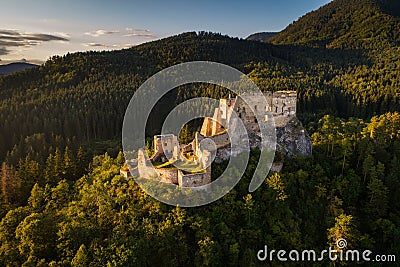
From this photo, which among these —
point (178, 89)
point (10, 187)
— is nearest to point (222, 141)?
point (10, 187)

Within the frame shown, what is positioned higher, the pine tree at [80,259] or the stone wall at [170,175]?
the stone wall at [170,175]

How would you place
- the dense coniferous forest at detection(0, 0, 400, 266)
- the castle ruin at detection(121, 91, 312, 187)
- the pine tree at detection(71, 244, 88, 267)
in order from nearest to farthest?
the pine tree at detection(71, 244, 88, 267), the dense coniferous forest at detection(0, 0, 400, 266), the castle ruin at detection(121, 91, 312, 187)

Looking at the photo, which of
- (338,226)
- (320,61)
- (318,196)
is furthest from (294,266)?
(320,61)

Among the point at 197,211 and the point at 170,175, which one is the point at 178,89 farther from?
the point at 197,211

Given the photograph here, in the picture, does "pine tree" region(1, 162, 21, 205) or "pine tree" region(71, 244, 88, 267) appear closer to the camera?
"pine tree" region(71, 244, 88, 267)

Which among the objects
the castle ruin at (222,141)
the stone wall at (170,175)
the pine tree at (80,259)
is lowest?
the pine tree at (80,259)

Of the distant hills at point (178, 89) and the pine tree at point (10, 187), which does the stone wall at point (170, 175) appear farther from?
the distant hills at point (178, 89)

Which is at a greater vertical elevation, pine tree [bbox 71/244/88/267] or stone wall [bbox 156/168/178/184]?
stone wall [bbox 156/168/178/184]

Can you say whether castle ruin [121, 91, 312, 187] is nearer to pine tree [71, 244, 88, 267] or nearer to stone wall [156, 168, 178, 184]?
stone wall [156, 168, 178, 184]

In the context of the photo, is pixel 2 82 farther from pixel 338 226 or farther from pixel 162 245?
pixel 338 226

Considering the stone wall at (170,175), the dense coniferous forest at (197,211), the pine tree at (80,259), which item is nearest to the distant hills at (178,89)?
the dense coniferous forest at (197,211)

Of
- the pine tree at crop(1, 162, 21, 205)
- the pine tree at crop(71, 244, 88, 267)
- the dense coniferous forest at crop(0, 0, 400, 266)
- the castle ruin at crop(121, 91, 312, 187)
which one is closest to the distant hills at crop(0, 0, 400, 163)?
the dense coniferous forest at crop(0, 0, 400, 266)

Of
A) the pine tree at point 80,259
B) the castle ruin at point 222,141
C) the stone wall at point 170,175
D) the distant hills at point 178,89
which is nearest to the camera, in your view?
the pine tree at point 80,259
